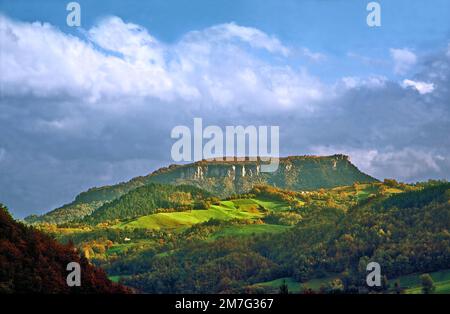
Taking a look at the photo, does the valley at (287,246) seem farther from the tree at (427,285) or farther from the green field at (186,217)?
the tree at (427,285)

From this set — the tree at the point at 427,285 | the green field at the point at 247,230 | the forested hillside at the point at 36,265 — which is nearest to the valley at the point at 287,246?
the green field at the point at 247,230

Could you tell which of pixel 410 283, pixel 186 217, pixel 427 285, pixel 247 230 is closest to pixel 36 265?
pixel 427 285

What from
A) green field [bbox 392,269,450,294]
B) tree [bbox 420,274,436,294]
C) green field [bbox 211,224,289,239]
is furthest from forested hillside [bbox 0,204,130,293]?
green field [bbox 211,224,289,239]

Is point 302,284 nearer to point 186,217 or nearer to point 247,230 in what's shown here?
point 247,230

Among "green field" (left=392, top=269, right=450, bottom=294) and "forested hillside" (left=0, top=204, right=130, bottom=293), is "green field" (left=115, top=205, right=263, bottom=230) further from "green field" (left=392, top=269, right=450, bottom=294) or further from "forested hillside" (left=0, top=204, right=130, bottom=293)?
"forested hillside" (left=0, top=204, right=130, bottom=293)

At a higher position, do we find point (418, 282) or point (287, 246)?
point (287, 246)
